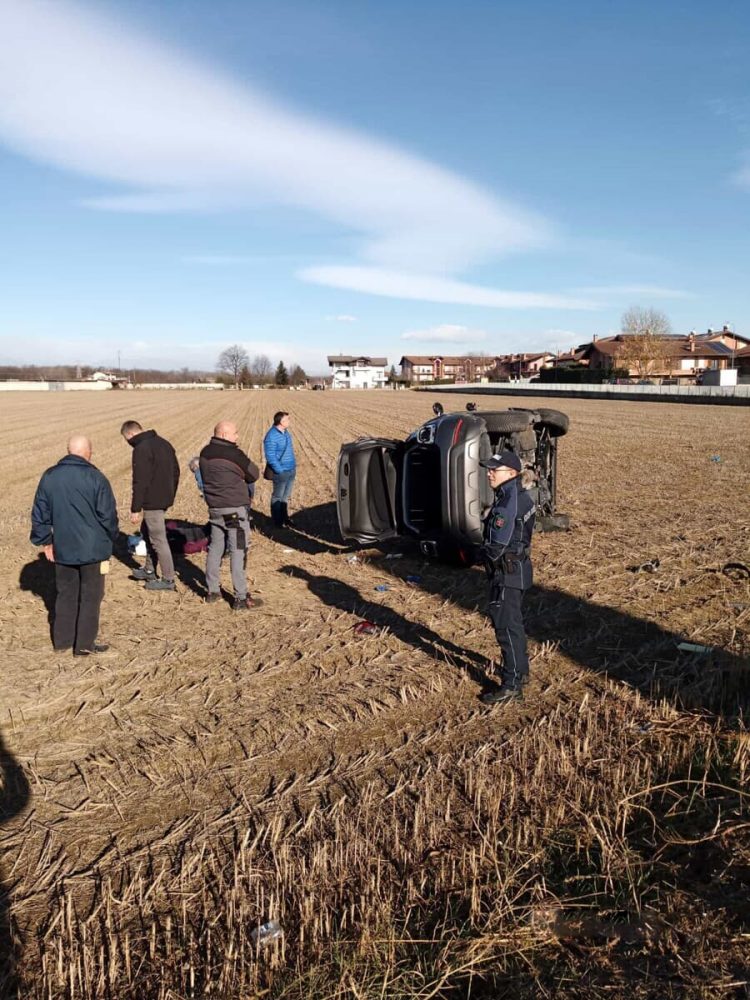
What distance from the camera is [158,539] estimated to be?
807 centimetres

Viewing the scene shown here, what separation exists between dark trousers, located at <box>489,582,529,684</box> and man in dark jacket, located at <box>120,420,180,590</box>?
4199mm

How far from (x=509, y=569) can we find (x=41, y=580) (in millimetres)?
6076

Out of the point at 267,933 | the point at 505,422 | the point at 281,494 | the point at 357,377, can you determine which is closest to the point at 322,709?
the point at 267,933

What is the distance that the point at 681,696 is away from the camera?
16.5 ft

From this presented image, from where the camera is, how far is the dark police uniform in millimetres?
4984

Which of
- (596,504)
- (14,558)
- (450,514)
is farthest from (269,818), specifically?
(596,504)

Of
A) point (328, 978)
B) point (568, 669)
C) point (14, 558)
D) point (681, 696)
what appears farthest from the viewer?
point (14, 558)

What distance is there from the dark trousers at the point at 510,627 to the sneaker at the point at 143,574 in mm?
4824

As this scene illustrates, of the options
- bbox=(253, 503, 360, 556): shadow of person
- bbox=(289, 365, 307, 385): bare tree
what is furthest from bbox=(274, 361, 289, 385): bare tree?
bbox=(253, 503, 360, 556): shadow of person

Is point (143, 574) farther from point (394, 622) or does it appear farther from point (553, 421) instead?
point (553, 421)

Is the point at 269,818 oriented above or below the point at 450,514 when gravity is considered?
below

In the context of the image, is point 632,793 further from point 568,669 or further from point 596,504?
point 596,504

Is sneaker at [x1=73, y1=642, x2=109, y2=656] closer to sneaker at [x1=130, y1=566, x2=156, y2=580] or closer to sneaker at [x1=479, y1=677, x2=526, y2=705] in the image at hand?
sneaker at [x1=130, y1=566, x2=156, y2=580]

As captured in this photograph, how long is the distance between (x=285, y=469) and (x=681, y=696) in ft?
23.0
